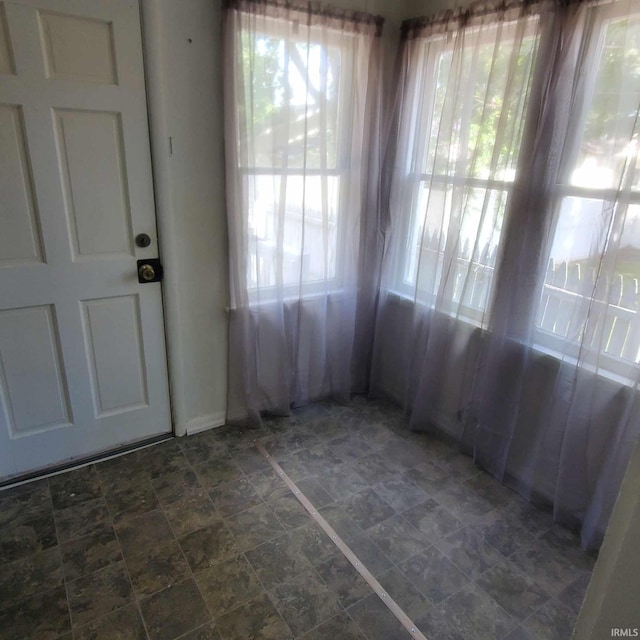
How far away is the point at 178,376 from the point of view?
237cm

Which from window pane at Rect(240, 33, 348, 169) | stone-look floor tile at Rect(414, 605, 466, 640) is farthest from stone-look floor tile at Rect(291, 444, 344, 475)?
window pane at Rect(240, 33, 348, 169)

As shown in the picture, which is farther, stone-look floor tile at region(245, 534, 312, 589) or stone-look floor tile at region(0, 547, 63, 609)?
stone-look floor tile at region(245, 534, 312, 589)

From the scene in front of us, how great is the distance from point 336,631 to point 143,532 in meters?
0.87

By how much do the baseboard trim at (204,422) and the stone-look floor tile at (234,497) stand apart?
18.8 inches

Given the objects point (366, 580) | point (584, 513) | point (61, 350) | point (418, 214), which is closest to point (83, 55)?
point (61, 350)

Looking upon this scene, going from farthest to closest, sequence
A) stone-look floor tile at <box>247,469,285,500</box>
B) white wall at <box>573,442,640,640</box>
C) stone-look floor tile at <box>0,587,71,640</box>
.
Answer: stone-look floor tile at <box>247,469,285,500</box> → stone-look floor tile at <box>0,587,71,640</box> → white wall at <box>573,442,640,640</box>

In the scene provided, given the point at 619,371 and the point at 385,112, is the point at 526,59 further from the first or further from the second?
the point at 619,371

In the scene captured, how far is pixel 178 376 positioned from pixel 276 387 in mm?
561

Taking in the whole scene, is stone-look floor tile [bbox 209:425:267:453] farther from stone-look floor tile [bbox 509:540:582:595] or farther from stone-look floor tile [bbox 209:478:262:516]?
stone-look floor tile [bbox 509:540:582:595]

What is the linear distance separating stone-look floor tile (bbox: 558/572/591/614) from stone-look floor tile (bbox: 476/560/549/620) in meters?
0.06

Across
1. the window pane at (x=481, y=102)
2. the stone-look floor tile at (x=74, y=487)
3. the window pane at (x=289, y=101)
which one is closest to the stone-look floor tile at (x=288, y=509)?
the stone-look floor tile at (x=74, y=487)

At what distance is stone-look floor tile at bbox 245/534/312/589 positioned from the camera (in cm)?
168

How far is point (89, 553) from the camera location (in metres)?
1.74

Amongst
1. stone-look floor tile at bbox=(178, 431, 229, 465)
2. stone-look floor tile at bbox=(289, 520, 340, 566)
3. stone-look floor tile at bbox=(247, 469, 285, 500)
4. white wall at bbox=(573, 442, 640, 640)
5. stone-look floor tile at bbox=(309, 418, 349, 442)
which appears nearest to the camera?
white wall at bbox=(573, 442, 640, 640)
